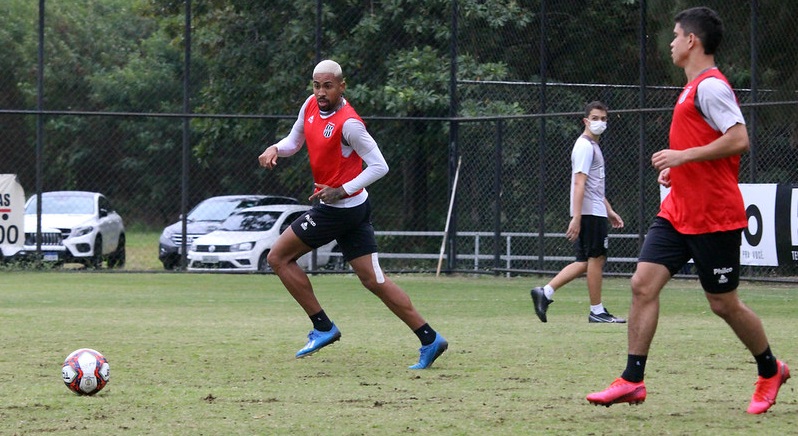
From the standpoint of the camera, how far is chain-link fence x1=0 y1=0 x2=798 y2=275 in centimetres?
1861

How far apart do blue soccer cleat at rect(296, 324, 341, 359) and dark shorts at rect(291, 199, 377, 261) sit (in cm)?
54

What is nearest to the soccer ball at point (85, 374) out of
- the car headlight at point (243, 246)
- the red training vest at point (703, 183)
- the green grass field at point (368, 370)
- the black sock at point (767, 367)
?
the green grass field at point (368, 370)

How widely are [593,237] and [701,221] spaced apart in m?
5.14

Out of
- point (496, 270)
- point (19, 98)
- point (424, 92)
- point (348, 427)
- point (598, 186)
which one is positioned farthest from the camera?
point (19, 98)

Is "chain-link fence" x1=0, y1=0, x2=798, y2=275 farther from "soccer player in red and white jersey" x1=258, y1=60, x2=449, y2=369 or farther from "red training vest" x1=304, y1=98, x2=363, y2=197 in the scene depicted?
"red training vest" x1=304, y1=98, x2=363, y2=197

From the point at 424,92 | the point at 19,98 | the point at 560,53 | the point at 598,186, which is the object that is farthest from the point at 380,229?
the point at 19,98

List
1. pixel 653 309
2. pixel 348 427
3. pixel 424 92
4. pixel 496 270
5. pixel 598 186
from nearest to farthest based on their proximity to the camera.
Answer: pixel 348 427, pixel 653 309, pixel 598 186, pixel 496 270, pixel 424 92

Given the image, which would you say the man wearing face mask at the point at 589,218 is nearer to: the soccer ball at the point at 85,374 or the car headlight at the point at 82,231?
the soccer ball at the point at 85,374

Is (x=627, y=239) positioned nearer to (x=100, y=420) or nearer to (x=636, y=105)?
(x=636, y=105)

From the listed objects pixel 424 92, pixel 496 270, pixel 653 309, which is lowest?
pixel 496 270

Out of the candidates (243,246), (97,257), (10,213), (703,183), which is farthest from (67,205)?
(703,183)

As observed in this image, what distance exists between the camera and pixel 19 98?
33312 millimetres

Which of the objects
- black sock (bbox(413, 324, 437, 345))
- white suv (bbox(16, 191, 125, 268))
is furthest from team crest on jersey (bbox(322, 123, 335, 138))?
white suv (bbox(16, 191, 125, 268))

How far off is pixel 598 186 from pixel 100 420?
6425 mm
